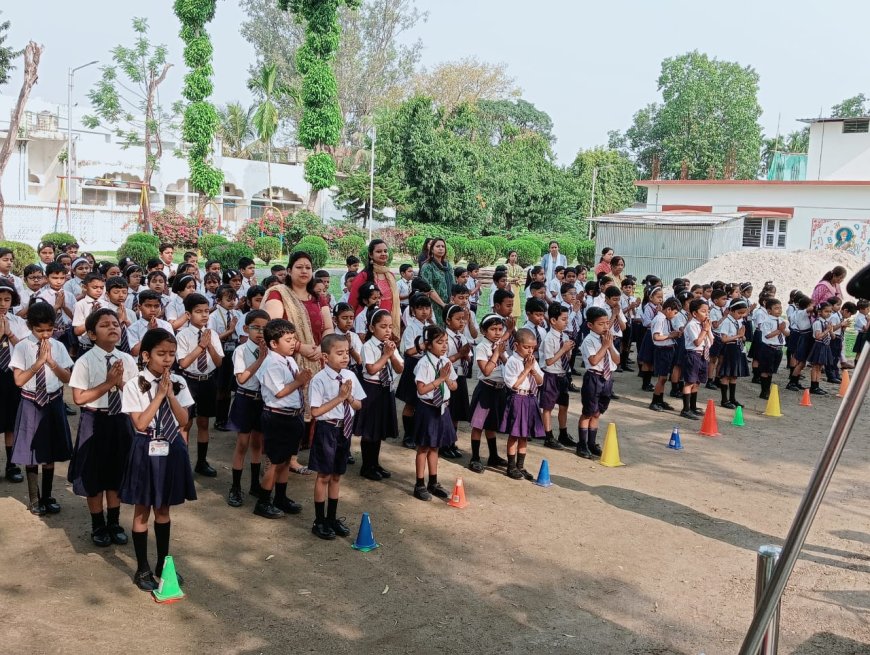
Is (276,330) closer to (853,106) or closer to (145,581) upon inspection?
(145,581)

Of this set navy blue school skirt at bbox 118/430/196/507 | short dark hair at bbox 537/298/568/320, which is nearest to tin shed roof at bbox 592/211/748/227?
short dark hair at bbox 537/298/568/320

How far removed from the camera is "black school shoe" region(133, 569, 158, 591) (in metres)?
4.61

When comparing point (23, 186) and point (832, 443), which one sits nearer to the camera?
point (832, 443)

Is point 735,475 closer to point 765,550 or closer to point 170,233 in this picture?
point 765,550

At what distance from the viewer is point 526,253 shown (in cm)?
3250

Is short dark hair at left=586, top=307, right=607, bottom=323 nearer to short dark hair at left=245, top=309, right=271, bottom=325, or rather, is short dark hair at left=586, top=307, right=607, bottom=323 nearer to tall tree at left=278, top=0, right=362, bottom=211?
short dark hair at left=245, top=309, right=271, bottom=325

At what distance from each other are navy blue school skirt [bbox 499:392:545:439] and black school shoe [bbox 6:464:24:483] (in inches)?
149

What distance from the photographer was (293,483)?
21.7 ft

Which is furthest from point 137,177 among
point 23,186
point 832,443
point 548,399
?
point 832,443

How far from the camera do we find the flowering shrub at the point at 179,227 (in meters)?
32.3

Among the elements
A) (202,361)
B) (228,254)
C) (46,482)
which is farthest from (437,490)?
(228,254)

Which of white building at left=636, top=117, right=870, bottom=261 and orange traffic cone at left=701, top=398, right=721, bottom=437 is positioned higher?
white building at left=636, top=117, right=870, bottom=261

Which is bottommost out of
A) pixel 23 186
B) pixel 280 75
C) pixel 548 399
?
pixel 548 399

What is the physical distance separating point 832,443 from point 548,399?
6404 mm
